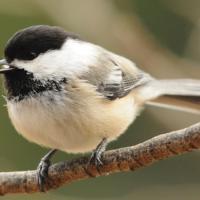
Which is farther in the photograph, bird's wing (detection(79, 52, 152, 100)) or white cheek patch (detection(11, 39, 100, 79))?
bird's wing (detection(79, 52, 152, 100))

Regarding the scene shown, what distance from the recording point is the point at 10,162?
330 cm

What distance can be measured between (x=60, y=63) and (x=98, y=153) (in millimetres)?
320

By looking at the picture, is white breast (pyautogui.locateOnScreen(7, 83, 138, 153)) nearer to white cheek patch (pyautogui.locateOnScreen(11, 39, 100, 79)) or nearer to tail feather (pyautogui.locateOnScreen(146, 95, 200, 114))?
white cheek patch (pyautogui.locateOnScreen(11, 39, 100, 79))

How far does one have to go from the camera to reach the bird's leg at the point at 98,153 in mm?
1859

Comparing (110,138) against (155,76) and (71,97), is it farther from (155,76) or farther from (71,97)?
(155,76)

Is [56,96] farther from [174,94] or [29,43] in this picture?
[174,94]

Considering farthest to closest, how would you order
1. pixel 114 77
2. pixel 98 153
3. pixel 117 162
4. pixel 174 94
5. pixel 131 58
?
pixel 131 58
pixel 174 94
pixel 114 77
pixel 98 153
pixel 117 162

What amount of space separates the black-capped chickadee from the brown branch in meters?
0.04

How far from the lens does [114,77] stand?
2295 millimetres

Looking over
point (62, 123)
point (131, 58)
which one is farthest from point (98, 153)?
point (131, 58)

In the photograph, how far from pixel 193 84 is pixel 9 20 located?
1448mm

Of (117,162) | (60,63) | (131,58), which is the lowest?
(131,58)

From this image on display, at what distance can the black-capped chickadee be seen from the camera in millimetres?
1935

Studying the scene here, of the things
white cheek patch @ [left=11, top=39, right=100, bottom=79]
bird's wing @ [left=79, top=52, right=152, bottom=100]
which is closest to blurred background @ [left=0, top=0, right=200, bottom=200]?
bird's wing @ [left=79, top=52, right=152, bottom=100]
